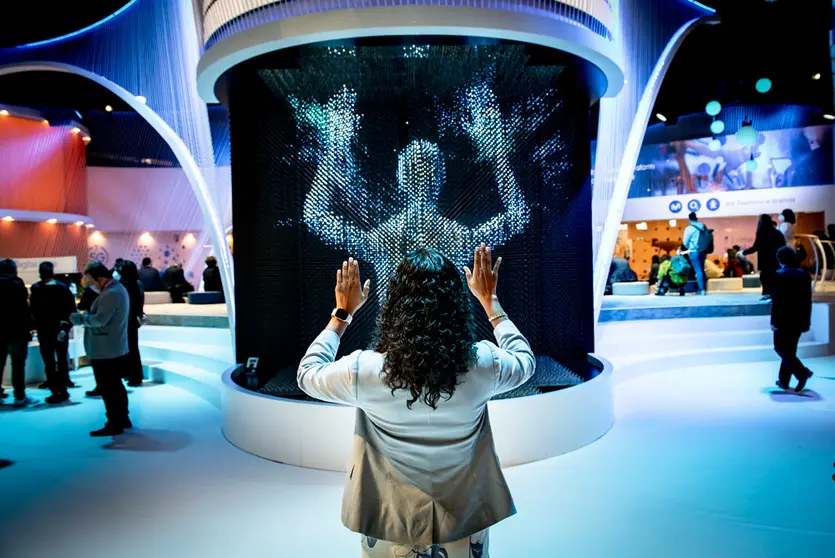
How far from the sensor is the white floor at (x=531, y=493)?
3.21 m

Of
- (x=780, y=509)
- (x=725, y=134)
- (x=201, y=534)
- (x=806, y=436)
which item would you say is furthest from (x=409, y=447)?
(x=725, y=134)

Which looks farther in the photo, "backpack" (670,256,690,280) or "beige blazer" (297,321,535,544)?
"backpack" (670,256,690,280)

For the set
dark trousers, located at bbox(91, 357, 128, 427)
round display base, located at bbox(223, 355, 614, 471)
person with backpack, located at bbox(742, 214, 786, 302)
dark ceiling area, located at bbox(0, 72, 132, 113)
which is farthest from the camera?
dark ceiling area, located at bbox(0, 72, 132, 113)

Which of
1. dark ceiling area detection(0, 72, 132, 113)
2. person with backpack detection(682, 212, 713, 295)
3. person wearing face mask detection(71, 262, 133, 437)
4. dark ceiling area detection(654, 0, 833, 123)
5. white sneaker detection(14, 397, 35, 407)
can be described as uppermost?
dark ceiling area detection(0, 72, 132, 113)

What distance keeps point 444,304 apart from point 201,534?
2.57 metres

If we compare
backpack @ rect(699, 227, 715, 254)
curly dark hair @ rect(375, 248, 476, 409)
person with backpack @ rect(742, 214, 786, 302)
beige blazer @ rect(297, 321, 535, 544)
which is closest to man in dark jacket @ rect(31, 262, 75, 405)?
beige blazer @ rect(297, 321, 535, 544)

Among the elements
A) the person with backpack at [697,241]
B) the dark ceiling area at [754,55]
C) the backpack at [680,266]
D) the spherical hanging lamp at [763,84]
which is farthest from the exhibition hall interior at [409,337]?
the backpack at [680,266]

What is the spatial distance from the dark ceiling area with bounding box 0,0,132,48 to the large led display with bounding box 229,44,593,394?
626 cm

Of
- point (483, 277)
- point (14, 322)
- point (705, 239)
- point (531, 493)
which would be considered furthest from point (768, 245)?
point (14, 322)

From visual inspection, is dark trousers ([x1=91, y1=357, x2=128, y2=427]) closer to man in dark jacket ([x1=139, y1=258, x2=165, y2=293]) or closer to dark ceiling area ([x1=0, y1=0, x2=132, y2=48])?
dark ceiling area ([x1=0, y1=0, x2=132, y2=48])

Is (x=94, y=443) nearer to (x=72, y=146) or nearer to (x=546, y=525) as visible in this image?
(x=546, y=525)

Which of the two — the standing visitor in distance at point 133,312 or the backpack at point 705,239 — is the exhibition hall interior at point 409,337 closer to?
the standing visitor in distance at point 133,312

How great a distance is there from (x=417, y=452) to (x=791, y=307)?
5998 mm

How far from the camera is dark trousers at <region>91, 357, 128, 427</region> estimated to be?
5.54m
